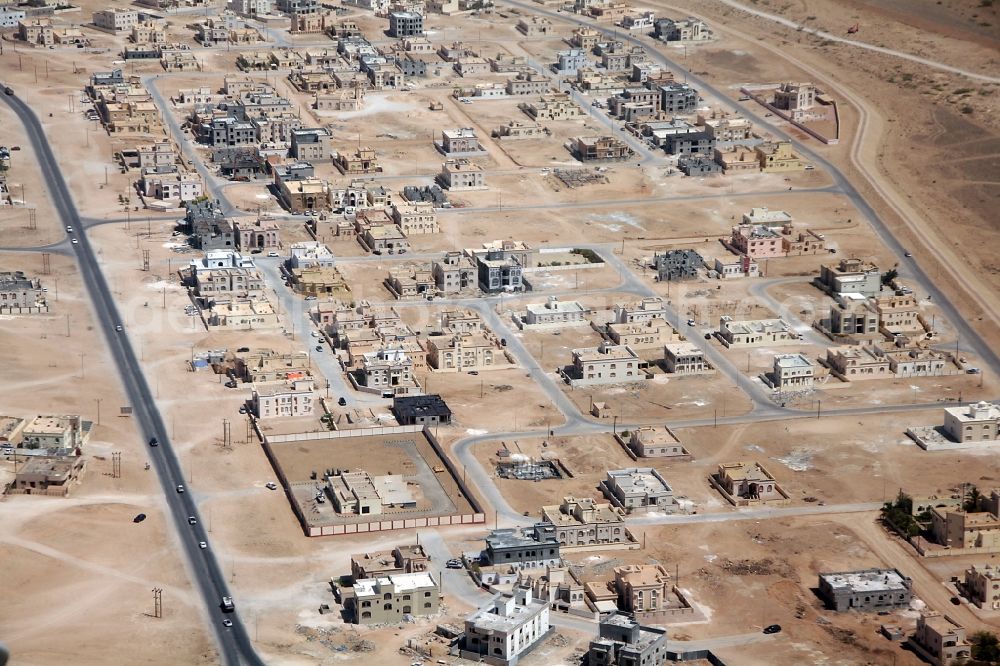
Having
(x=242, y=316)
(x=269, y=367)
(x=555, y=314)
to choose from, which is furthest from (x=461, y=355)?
(x=242, y=316)

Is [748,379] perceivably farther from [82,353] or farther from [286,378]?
[82,353]

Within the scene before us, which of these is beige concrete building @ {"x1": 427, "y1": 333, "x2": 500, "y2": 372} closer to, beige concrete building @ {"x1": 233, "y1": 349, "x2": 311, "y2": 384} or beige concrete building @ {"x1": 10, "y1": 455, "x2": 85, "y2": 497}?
beige concrete building @ {"x1": 233, "y1": 349, "x2": 311, "y2": 384}

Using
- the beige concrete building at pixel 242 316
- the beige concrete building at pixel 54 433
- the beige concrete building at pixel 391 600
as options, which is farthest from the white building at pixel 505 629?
the beige concrete building at pixel 242 316

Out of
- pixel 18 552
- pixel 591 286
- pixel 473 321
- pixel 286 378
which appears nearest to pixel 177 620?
pixel 18 552

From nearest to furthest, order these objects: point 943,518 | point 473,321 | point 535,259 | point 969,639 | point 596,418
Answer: point 969,639 → point 943,518 → point 596,418 → point 473,321 → point 535,259

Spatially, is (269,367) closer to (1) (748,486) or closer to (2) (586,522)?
(2) (586,522)
